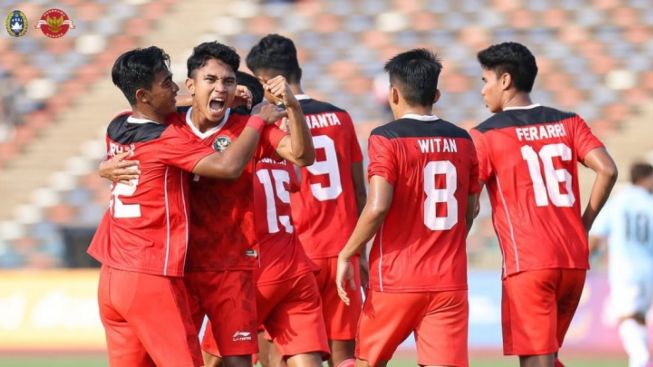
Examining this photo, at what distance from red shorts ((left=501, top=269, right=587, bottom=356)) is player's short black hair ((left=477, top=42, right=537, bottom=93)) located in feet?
3.61

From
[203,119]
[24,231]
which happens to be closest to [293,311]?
[203,119]

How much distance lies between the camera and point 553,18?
698 inches

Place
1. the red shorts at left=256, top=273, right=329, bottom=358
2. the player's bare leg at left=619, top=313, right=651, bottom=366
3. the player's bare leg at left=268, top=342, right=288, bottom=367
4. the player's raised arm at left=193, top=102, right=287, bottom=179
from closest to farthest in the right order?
the player's raised arm at left=193, top=102, right=287, bottom=179
the red shorts at left=256, top=273, right=329, bottom=358
the player's bare leg at left=268, top=342, right=288, bottom=367
the player's bare leg at left=619, top=313, right=651, bottom=366

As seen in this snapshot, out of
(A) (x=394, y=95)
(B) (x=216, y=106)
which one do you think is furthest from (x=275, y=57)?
(B) (x=216, y=106)

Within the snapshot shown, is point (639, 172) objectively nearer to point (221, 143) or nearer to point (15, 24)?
point (221, 143)

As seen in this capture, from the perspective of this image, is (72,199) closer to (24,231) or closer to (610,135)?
(24,231)

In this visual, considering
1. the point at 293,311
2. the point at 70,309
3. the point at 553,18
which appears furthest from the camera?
the point at 553,18

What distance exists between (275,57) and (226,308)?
7.04 ft

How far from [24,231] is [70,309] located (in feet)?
10.0

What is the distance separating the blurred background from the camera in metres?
16.4

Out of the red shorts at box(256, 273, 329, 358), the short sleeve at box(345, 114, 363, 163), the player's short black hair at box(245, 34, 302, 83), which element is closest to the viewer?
the red shorts at box(256, 273, 329, 358)

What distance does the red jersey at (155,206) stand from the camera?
249 inches

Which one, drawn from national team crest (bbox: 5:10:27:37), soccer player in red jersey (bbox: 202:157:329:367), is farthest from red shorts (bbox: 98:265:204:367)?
national team crest (bbox: 5:10:27:37)

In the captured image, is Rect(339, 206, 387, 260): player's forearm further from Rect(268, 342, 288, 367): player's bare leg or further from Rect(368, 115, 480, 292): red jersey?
Rect(268, 342, 288, 367): player's bare leg
